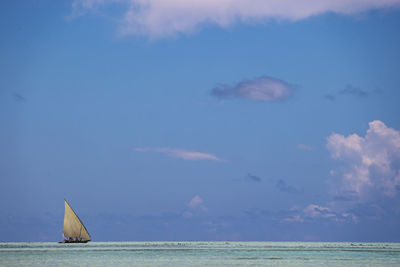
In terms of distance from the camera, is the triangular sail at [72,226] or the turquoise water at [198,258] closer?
the turquoise water at [198,258]

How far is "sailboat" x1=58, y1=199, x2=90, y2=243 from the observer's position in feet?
407

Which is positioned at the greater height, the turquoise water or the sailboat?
the sailboat

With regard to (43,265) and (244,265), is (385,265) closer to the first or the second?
(244,265)

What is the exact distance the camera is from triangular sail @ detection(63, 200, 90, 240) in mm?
123812

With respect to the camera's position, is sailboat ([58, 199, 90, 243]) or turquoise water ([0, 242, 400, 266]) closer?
turquoise water ([0, 242, 400, 266])

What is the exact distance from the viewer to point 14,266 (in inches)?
2687

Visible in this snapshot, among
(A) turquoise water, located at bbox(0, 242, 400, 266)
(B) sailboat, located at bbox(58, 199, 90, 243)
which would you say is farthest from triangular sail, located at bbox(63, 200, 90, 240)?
(A) turquoise water, located at bbox(0, 242, 400, 266)

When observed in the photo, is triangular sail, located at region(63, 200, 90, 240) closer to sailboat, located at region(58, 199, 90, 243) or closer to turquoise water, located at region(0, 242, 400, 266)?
sailboat, located at region(58, 199, 90, 243)

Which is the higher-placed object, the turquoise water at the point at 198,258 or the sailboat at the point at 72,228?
the sailboat at the point at 72,228

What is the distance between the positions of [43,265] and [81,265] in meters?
5.14

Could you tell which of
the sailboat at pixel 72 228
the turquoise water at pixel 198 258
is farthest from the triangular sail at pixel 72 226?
the turquoise water at pixel 198 258

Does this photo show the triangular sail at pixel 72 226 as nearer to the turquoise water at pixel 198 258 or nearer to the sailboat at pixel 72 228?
the sailboat at pixel 72 228

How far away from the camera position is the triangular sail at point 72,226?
123812mm

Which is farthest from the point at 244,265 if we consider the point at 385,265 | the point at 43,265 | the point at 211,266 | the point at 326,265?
the point at 43,265
